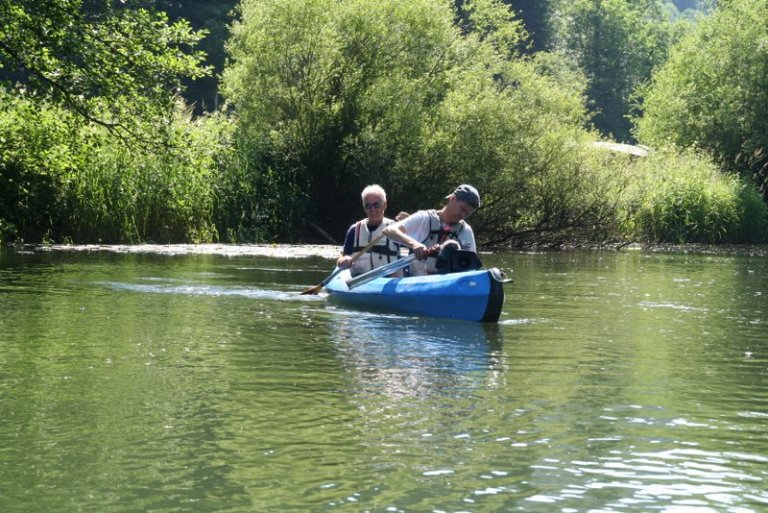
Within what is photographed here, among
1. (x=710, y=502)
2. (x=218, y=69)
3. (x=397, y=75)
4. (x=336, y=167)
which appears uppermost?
(x=218, y=69)

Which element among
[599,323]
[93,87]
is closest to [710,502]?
[599,323]

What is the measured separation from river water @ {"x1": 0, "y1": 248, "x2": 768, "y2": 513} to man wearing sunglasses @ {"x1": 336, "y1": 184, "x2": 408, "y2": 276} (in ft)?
2.03

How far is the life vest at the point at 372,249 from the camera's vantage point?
1303 cm

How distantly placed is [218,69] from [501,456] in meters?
46.6

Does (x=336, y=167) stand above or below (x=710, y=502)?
above

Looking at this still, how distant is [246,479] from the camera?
541 centimetres

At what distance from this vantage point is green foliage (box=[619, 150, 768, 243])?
2962cm

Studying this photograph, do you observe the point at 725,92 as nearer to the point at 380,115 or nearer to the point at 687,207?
the point at 687,207

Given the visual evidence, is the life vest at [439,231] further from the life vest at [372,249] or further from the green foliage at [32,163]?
the green foliage at [32,163]

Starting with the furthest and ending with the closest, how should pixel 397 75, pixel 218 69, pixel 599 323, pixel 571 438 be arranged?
pixel 218 69
pixel 397 75
pixel 599 323
pixel 571 438

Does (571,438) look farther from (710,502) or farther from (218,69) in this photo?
(218,69)

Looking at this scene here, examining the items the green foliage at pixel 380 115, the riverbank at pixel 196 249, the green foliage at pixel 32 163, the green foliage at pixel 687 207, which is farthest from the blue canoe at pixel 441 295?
the green foliage at pixel 687 207

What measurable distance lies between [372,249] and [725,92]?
26087 mm

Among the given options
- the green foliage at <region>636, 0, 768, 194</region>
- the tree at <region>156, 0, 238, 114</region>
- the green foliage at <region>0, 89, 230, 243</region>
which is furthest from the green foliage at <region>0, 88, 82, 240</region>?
the tree at <region>156, 0, 238, 114</region>
